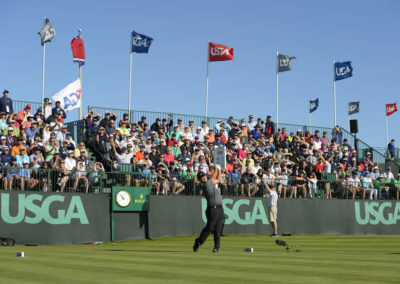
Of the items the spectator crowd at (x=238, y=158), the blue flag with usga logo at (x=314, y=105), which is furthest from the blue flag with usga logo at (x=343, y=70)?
the spectator crowd at (x=238, y=158)

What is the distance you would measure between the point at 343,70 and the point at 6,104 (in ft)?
85.1

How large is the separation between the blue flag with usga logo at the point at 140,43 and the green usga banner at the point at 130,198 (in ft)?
37.7

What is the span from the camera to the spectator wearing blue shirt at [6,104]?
26859mm

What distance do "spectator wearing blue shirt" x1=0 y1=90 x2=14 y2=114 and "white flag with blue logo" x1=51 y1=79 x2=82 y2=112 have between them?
3.02m

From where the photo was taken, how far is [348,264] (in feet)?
39.0

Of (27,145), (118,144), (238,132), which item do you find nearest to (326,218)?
(238,132)

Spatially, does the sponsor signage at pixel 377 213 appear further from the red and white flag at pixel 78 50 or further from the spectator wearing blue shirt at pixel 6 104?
the spectator wearing blue shirt at pixel 6 104

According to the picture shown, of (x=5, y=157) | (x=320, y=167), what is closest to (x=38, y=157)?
(x=5, y=157)

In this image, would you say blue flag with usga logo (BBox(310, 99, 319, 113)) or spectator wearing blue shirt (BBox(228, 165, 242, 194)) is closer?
spectator wearing blue shirt (BBox(228, 165, 242, 194))

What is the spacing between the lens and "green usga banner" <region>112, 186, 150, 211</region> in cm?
2617

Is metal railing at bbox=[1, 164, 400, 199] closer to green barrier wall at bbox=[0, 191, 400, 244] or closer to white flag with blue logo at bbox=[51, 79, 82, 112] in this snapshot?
green barrier wall at bbox=[0, 191, 400, 244]

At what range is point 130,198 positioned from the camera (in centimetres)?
2648

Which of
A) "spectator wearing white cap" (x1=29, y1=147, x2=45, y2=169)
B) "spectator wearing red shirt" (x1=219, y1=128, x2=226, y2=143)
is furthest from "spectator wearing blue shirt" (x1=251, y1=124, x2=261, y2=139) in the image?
"spectator wearing white cap" (x1=29, y1=147, x2=45, y2=169)

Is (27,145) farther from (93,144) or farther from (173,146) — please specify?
(173,146)
